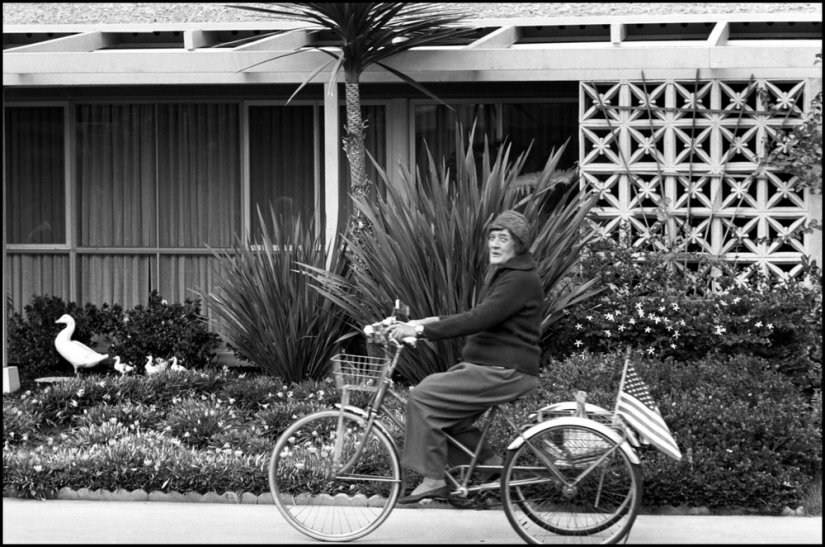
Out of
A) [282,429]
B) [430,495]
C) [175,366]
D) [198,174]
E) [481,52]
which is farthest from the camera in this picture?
[198,174]

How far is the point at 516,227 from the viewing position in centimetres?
525

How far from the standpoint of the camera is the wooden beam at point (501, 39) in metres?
8.81

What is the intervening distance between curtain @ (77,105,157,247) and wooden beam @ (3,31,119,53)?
2.30 ft

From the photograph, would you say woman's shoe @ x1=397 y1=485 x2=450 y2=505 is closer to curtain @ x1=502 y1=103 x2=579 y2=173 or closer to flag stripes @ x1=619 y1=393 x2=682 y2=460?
flag stripes @ x1=619 y1=393 x2=682 y2=460

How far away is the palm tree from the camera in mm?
8039

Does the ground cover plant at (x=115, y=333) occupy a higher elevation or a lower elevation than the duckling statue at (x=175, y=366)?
higher

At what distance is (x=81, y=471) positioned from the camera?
6.25m

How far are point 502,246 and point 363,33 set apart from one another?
3483 mm

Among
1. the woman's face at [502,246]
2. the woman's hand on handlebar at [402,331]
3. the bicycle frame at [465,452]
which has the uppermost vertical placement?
the woman's face at [502,246]

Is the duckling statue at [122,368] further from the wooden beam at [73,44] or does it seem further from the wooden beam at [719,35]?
the wooden beam at [719,35]

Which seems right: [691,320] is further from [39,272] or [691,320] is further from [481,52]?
[39,272]

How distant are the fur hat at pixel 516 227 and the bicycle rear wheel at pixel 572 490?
0.94 m

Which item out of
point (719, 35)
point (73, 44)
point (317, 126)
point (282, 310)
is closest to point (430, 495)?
point (282, 310)

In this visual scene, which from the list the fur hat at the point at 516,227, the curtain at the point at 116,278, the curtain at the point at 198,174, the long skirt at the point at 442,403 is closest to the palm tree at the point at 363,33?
the curtain at the point at 198,174
